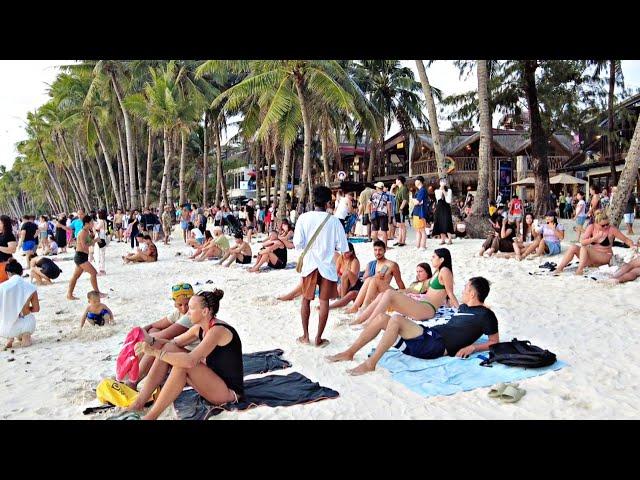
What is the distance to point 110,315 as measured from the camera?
7.11 meters

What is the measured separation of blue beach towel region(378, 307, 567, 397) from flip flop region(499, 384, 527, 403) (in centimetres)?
25

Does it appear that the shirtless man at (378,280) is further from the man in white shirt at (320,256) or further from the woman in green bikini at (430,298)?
the man in white shirt at (320,256)

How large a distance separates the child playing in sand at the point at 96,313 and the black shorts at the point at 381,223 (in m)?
6.89

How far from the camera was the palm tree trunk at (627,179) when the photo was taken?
35.5 feet

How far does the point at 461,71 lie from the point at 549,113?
5.55 meters

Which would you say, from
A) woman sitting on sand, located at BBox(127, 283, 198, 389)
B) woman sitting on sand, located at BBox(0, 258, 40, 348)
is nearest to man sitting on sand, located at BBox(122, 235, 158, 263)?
woman sitting on sand, located at BBox(0, 258, 40, 348)

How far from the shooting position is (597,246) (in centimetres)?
864

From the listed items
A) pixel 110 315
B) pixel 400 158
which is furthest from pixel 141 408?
pixel 400 158

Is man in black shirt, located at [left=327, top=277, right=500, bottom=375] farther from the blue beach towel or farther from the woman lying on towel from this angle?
the woman lying on towel

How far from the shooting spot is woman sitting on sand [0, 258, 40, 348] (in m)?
6.00

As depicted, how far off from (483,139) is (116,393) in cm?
1116

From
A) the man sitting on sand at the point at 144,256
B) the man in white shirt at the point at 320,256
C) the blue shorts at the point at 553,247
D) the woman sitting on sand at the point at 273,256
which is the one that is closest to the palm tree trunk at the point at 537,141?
the blue shorts at the point at 553,247
